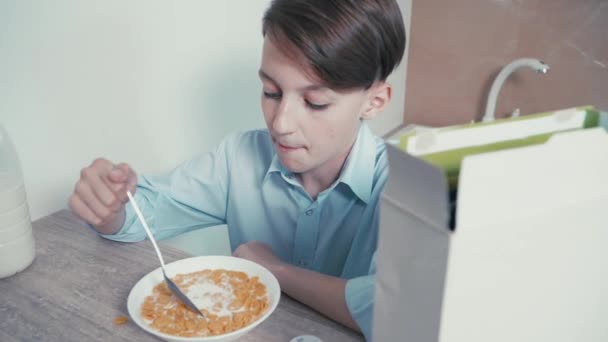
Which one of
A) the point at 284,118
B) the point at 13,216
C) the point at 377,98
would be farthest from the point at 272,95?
the point at 13,216

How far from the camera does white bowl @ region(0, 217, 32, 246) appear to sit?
0.72 m

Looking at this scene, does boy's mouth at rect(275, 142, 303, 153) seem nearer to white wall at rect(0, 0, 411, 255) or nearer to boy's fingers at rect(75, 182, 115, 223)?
boy's fingers at rect(75, 182, 115, 223)

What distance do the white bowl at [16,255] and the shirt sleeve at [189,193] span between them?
20cm

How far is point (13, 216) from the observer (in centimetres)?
73

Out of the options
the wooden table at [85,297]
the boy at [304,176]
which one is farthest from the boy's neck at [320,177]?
the wooden table at [85,297]

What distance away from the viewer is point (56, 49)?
2.94 ft

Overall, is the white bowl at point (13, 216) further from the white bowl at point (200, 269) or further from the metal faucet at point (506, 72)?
the metal faucet at point (506, 72)

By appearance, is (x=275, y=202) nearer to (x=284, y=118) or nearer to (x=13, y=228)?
(x=284, y=118)

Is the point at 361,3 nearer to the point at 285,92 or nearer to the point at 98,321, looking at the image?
the point at 285,92

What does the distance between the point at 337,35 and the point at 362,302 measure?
393mm

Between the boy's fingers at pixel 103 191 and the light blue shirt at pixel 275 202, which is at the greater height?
the boy's fingers at pixel 103 191

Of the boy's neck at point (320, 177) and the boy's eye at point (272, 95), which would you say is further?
the boy's neck at point (320, 177)

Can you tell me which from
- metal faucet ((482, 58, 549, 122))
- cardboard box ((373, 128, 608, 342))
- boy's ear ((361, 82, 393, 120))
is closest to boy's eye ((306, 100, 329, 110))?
boy's ear ((361, 82, 393, 120))

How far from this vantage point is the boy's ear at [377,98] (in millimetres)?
863
